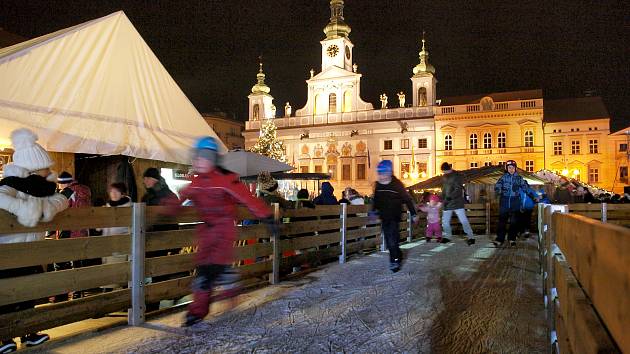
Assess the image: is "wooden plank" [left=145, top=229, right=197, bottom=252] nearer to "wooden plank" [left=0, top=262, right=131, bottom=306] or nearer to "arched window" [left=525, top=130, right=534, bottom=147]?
"wooden plank" [left=0, top=262, right=131, bottom=306]

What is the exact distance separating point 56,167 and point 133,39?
108 inches

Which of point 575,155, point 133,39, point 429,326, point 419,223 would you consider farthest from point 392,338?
point 575,155

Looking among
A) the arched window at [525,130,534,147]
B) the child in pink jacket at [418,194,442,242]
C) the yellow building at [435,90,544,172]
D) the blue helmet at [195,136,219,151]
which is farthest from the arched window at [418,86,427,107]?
the blue helmet at [195,136,219,151]

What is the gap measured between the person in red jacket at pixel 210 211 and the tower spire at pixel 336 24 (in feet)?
203

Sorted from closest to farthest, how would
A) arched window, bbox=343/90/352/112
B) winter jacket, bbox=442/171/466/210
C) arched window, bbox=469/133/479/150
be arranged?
1. winter jacket, bbox=442/171/466/210
2. arched window, bbox=469/133/479/150
3. arched window, bbox=343/90/352/112

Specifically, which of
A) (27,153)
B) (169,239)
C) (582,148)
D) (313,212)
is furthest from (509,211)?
(582,148)

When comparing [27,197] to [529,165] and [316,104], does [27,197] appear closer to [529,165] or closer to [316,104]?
[529,165]

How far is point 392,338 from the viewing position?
4531mm

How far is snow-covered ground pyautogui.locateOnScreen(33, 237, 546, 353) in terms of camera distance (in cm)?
429

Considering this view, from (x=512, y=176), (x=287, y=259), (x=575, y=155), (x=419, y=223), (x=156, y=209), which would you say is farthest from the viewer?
(x=575, y=155)

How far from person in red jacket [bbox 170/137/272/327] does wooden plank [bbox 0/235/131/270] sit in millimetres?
845

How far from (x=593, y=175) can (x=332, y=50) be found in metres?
33.9

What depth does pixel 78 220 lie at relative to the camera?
458cm

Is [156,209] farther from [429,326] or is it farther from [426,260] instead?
[426,260]
